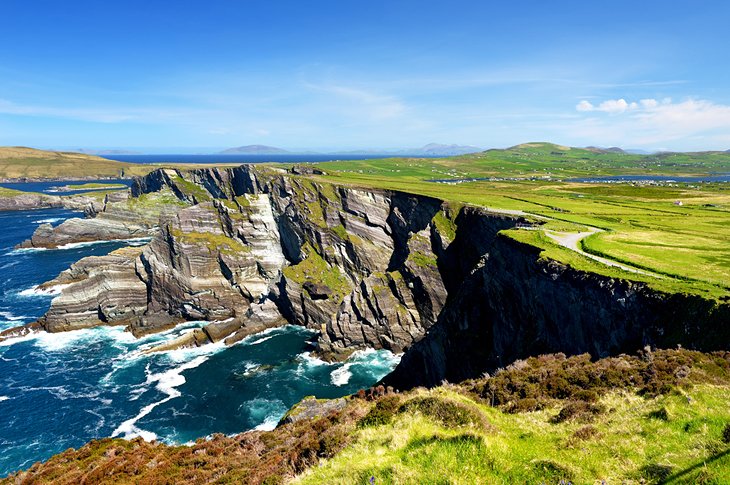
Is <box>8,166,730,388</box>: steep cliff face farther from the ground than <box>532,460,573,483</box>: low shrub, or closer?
closer

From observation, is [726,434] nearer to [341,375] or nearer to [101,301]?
[341,375]

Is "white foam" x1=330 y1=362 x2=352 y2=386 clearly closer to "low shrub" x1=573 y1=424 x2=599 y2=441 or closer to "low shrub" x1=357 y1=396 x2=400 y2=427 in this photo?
"low shrub" x1=357 y1=396 x2=400 y2=427

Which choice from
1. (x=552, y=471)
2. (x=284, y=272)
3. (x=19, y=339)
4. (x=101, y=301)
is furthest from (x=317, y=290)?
(x=552, y=471)

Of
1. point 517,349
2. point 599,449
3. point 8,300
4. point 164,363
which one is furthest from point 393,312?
point 8,300

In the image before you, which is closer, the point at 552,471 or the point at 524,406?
the point at 552,471

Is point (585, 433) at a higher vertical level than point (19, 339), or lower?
higher

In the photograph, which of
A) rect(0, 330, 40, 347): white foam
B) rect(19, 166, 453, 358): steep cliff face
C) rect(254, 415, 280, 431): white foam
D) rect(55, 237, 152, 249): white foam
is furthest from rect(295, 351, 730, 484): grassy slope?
rect(55, 237, 152, 249): white foam

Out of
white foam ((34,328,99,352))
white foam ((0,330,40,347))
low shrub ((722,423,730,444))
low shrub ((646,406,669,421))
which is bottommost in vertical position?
white foam ((34,328,99,352))
